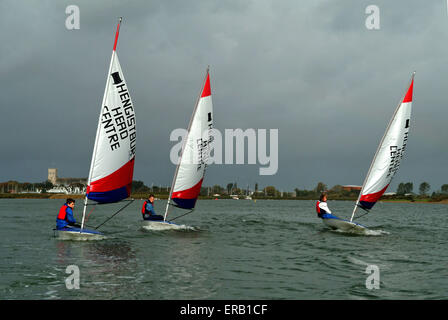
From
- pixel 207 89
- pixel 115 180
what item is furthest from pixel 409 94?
pixel 115 180

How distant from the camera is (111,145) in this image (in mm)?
19609

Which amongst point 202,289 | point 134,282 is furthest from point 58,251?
point 202,289

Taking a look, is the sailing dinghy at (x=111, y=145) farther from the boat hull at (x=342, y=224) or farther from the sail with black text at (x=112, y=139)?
the boat hull at (x=342, y=224)

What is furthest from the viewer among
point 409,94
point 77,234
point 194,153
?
point 194,153

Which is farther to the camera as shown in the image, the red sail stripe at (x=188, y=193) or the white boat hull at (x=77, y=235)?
the red sail stripe at (x=188, y=193)

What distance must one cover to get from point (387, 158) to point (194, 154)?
12200 millimetres

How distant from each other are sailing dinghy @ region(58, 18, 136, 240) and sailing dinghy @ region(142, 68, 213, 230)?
523cm

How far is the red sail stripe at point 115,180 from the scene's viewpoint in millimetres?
19266

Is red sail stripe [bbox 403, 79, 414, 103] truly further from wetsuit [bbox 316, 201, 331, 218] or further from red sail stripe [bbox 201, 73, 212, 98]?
red sail stripe [bbox 201, 73, 212, 98]

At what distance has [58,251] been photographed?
57.8ft

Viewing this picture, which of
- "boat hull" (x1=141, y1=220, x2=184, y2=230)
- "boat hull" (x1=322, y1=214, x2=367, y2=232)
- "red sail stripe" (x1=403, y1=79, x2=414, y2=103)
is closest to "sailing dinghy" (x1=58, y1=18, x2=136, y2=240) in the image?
"boat hull" (x1=141, y1=220, x2=184, y2=230)

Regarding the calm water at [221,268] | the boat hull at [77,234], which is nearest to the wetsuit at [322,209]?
the calm water at [221,268]

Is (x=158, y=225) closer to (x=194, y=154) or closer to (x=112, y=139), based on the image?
(x=194, y=154)
